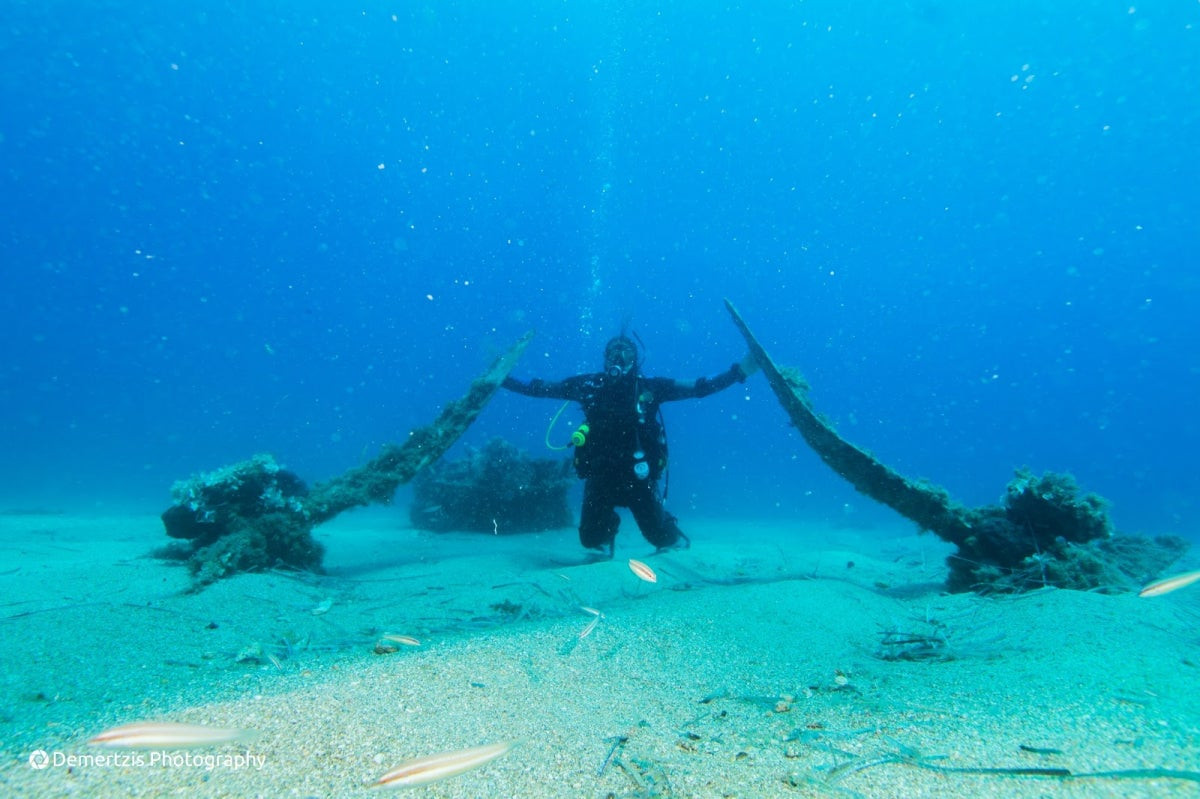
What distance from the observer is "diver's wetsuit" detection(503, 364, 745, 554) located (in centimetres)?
831

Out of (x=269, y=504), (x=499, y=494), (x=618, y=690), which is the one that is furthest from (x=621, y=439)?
(x=618, y=690)

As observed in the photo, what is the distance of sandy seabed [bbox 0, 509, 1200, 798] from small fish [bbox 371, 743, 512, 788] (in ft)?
0.14

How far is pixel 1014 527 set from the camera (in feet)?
17.7

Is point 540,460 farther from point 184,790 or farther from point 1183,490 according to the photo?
point 1183,490

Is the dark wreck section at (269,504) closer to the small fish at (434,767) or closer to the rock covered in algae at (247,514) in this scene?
the rock covered in algae at (247,514)

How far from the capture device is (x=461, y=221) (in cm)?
12488

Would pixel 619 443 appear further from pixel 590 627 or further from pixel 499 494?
pixel 499 494

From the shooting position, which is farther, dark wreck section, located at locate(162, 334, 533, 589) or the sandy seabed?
dark wreck section, located at locate(162, 334, 533, 589)

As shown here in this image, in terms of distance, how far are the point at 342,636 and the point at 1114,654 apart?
4868 millimetres

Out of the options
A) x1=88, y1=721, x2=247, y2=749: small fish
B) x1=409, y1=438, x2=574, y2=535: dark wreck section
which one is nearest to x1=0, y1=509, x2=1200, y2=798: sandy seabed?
x1=88, y1=721, x2=247, y2=749: small fish

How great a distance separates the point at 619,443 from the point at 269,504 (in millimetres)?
4848

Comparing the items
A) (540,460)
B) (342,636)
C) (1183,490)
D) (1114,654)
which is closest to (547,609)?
(342,636)

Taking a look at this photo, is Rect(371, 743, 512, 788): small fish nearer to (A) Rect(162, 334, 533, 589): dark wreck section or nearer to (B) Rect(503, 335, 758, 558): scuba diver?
(A) Rect(162, 334, 533, 589): dark wreck section

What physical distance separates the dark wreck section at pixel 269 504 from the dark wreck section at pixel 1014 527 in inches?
190
